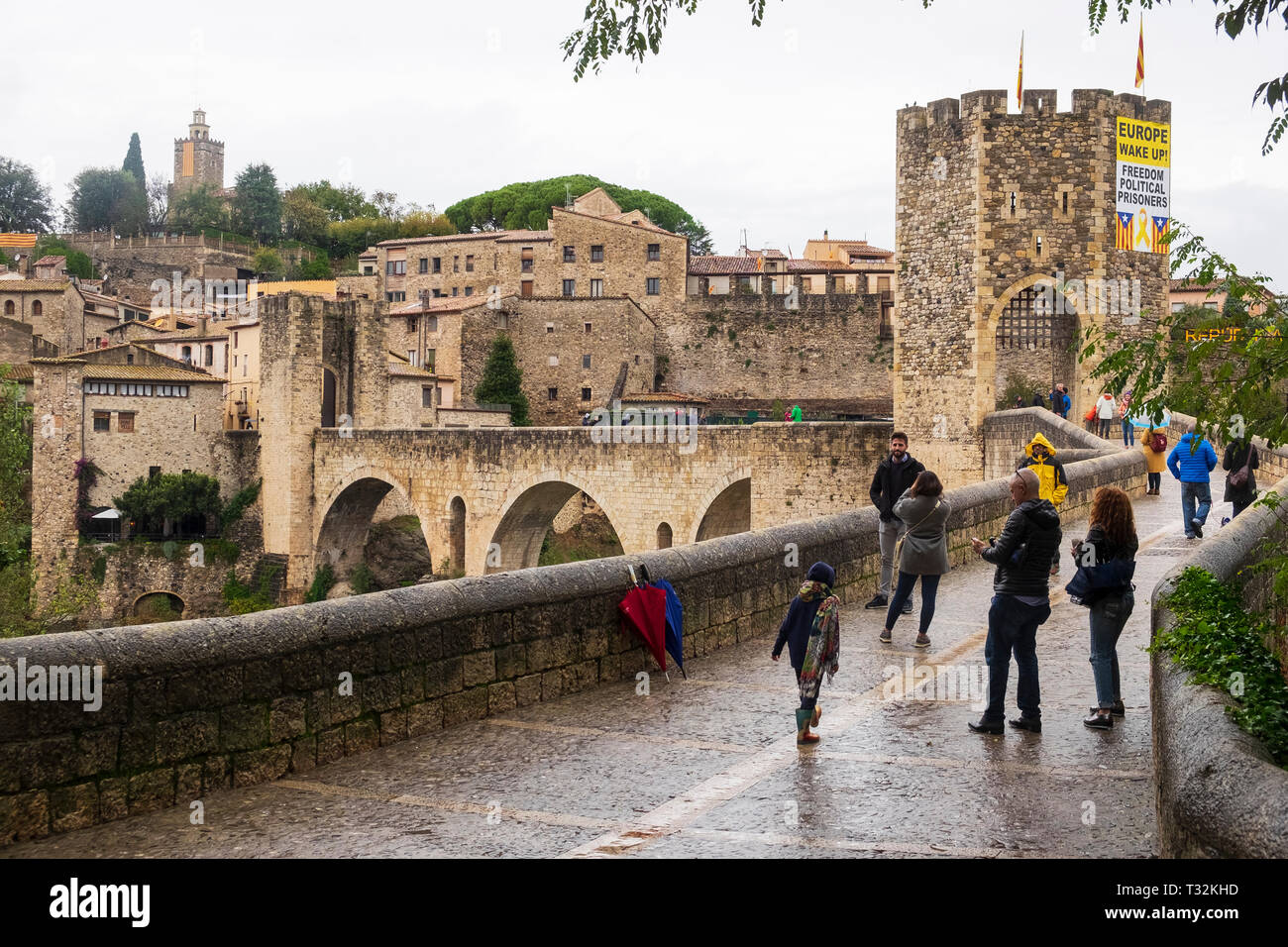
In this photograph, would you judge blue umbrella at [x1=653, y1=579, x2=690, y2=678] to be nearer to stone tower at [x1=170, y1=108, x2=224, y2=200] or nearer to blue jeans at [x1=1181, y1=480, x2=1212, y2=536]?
blue jeans at [x1=1181, y1=480, x2=1212, y2=536]

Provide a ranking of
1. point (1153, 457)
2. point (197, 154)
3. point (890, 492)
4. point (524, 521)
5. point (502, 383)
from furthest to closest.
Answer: point (197, 154), point (502, 383), point (524, 521), point (1153, 457), point (890, 492)

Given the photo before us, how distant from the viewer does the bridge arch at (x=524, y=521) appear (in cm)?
3588

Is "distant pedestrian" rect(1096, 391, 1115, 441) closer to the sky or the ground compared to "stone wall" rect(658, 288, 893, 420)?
closer to the ground

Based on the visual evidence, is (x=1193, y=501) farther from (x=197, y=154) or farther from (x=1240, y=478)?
(x=197, y=154)

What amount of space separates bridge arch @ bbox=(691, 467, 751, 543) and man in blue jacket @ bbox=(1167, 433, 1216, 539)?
52.8 ft

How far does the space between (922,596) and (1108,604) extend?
2.58 meters

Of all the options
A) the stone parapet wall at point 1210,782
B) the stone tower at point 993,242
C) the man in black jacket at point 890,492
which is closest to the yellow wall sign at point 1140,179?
the stone tower at point 993,242

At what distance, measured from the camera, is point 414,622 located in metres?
7.32

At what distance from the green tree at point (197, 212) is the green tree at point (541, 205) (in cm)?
3003

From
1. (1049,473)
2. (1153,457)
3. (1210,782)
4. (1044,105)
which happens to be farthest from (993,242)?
(1210,782)

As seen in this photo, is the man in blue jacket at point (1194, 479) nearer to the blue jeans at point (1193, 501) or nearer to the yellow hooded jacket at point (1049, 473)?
the blue jeans at point (1193, 501)

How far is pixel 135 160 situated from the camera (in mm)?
144125

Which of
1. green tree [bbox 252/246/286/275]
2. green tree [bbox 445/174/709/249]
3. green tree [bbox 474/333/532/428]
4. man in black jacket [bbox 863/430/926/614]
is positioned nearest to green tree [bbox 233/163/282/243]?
green tree [bbox 252/246/286/275]

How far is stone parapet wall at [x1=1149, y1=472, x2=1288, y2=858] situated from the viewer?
A: 146 inches
